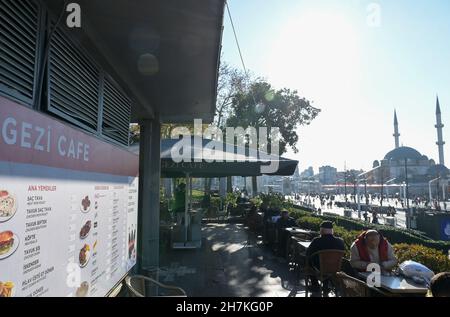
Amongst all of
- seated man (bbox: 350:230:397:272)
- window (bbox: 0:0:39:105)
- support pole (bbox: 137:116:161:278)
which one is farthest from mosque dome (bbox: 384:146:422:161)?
window (bbox: 0:0:39:105)

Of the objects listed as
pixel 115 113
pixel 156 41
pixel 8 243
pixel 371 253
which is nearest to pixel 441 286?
pixel 371 253

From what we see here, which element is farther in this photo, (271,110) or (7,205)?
(271,110)

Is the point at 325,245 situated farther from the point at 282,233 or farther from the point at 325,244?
the point at 282,233

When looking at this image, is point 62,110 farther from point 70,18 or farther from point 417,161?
point 417,161

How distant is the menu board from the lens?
6.82 feet

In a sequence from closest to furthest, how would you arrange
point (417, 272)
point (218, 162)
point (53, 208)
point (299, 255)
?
point (53, 208), point (417, 272), point (299, 255), point (218, 162)

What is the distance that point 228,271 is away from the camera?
7574 millimetres

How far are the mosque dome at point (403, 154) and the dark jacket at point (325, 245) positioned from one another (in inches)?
4758

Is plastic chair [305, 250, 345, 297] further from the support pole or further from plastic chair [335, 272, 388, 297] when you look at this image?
A: the support pole

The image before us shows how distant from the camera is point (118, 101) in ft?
16.6

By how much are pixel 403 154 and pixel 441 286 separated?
12752 centimetres

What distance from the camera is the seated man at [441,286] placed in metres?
2.80

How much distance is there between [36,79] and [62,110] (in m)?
0.43
